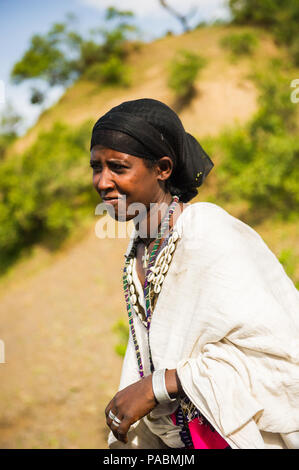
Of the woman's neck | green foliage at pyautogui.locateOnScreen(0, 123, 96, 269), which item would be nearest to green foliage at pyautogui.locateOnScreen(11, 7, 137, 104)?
green foliage at pyautogui.locateOnScreen(0, 123, 96, 269)

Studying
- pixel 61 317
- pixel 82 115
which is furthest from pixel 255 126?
pixel 82 115

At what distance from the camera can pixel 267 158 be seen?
8.01m

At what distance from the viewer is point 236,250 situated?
1417mm

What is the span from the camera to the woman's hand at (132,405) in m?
1.41

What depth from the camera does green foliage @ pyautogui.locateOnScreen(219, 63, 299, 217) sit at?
788 cm

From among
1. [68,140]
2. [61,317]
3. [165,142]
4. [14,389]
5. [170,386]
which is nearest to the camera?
[170,386]

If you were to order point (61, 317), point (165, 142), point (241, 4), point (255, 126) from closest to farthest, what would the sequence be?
point (165, 142), point (61, 317), point (255, 126), point (241, 4)

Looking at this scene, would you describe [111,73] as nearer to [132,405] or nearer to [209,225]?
[209,225]

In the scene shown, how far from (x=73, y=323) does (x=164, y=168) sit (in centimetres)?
571

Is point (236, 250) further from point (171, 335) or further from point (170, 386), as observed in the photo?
point (170, 386)

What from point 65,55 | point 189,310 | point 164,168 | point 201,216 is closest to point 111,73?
point 65,55

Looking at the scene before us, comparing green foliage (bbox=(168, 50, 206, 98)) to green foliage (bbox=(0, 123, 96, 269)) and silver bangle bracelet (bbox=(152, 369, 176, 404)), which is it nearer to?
green foliage (bbox=(0, 123, 96, 269))

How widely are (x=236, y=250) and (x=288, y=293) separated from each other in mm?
298

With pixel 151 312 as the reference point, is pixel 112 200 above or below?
above
